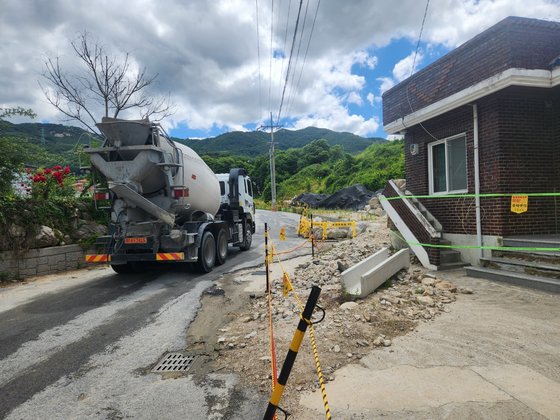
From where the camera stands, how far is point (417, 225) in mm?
7957

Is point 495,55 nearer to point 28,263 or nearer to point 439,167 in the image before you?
point 439,167

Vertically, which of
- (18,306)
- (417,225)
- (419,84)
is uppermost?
(419,84)

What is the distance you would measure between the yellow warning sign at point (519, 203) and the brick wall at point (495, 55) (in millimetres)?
2326

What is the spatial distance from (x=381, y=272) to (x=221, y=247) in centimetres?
562

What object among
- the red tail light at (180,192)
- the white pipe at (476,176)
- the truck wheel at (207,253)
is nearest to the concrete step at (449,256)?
the white pipe at (476,176)

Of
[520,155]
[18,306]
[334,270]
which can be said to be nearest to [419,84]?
[520,155]

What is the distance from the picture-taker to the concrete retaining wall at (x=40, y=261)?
877 centimetres

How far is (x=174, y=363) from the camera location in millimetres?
3912

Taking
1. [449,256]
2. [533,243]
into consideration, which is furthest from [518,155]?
[449,256]

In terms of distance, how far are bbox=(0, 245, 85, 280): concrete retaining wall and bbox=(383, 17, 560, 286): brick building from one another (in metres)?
9.21

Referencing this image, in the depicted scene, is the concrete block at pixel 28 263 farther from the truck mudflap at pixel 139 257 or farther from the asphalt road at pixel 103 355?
the truck mudflap at pixel 139 257

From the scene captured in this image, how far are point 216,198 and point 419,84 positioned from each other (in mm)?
6454

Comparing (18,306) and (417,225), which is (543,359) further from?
(18,306)

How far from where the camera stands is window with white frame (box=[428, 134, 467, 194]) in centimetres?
791
